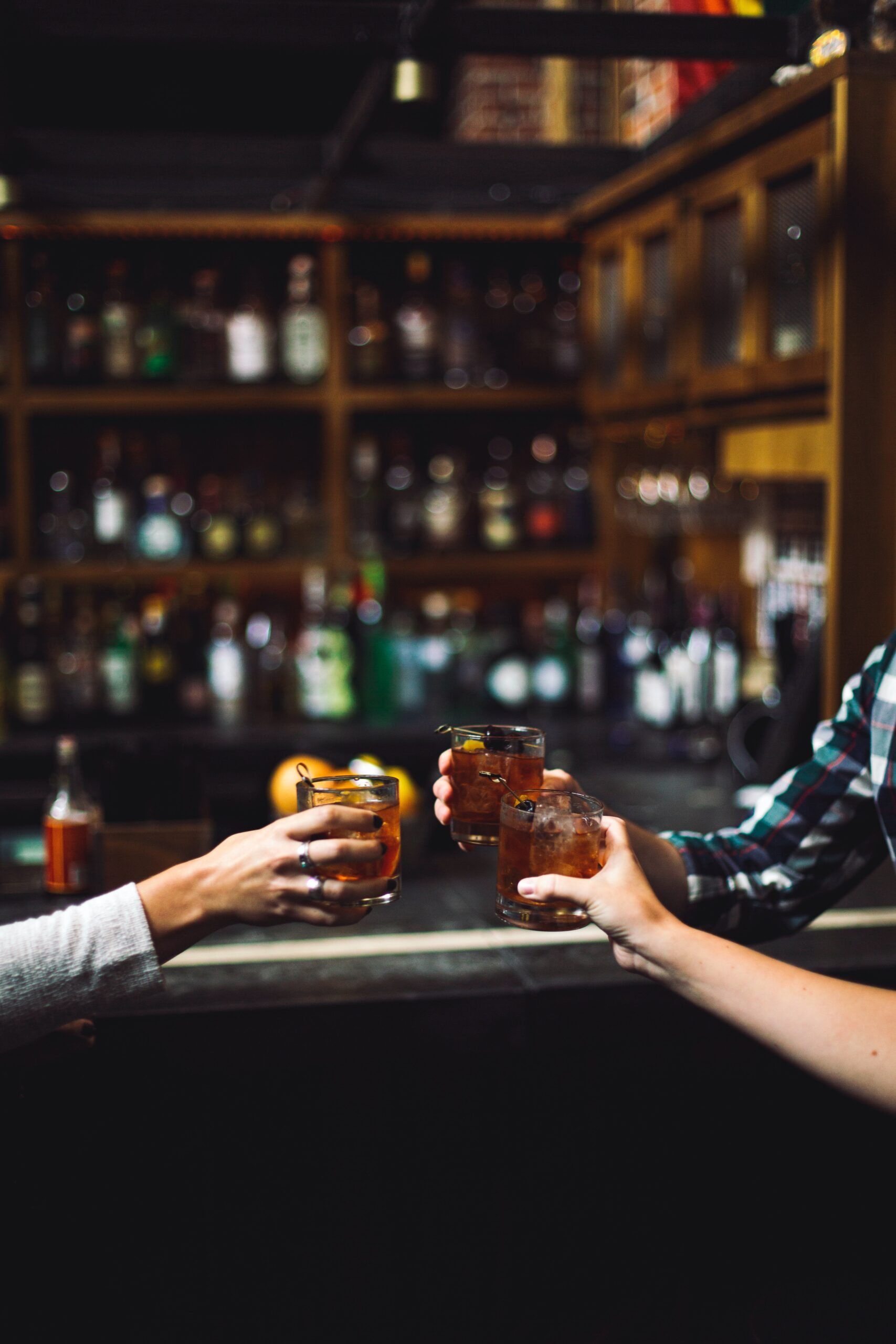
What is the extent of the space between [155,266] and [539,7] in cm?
185

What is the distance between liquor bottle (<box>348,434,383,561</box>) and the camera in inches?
136

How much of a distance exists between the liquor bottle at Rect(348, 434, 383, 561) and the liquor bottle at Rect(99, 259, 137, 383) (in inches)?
24.5

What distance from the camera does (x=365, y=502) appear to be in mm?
3506

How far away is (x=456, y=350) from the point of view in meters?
3.48

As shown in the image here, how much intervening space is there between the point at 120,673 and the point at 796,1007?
261 centimetres

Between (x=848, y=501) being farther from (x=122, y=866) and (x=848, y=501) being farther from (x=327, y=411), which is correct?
(x=327, y=411)

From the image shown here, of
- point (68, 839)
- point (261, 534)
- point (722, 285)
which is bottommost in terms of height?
point (68, 839)

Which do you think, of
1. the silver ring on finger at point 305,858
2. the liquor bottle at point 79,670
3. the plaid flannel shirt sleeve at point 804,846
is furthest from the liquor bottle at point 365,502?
the silver ring on finger at point 305,858

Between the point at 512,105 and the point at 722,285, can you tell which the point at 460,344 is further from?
the point at 722,285

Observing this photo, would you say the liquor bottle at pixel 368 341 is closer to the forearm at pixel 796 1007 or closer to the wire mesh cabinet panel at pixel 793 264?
Answer: the wire mesh cabinet panel at pixel 793 264

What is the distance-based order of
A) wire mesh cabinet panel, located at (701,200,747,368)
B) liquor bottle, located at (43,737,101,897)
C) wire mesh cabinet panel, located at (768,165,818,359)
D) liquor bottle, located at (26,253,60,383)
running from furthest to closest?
liquor bottle, located at (26,253,60,383) < wire mesh cabinet panel, located at (701,200,747,368) < wire mesh cabinet panel, located at (768,165,818,359) < liquor bottle, located at (43,737,101,897)

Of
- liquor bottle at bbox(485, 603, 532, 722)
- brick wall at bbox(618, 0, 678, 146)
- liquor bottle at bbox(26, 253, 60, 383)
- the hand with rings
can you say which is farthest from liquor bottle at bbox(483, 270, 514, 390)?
the hand with rings

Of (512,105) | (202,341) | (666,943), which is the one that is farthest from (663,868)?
(512,105)

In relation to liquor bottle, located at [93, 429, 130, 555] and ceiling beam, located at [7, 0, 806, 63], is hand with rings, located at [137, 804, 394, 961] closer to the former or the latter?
ceiling beam, located at [7, 0, 806, 63]
